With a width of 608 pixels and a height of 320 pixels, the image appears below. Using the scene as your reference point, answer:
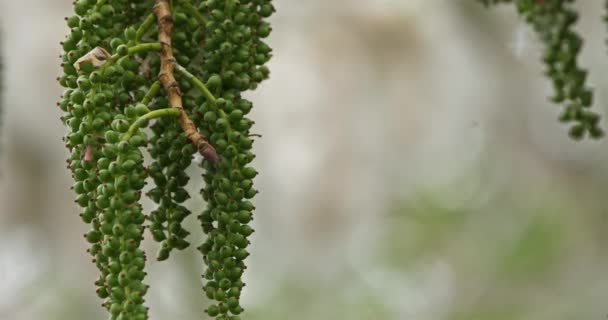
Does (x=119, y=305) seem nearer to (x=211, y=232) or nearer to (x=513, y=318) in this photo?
(x=211, y=232)

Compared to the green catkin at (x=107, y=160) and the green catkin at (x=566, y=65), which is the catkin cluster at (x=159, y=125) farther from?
the green catkin at (x=566, y=65)

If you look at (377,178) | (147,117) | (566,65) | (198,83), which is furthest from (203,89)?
(377,178)

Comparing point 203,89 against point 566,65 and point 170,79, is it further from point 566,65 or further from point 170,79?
point 566,65

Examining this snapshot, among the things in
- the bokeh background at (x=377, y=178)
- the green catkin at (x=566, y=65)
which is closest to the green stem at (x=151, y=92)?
the green catkin at (x=566, y=65)

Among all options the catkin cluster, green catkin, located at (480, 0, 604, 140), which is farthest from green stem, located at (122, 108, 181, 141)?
green catkin, located at (480, 0, 604, 140)

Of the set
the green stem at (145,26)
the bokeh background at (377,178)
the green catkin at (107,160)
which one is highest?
the bokeh background at (377,178)

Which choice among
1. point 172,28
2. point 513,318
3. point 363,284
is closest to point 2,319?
point 363,284
